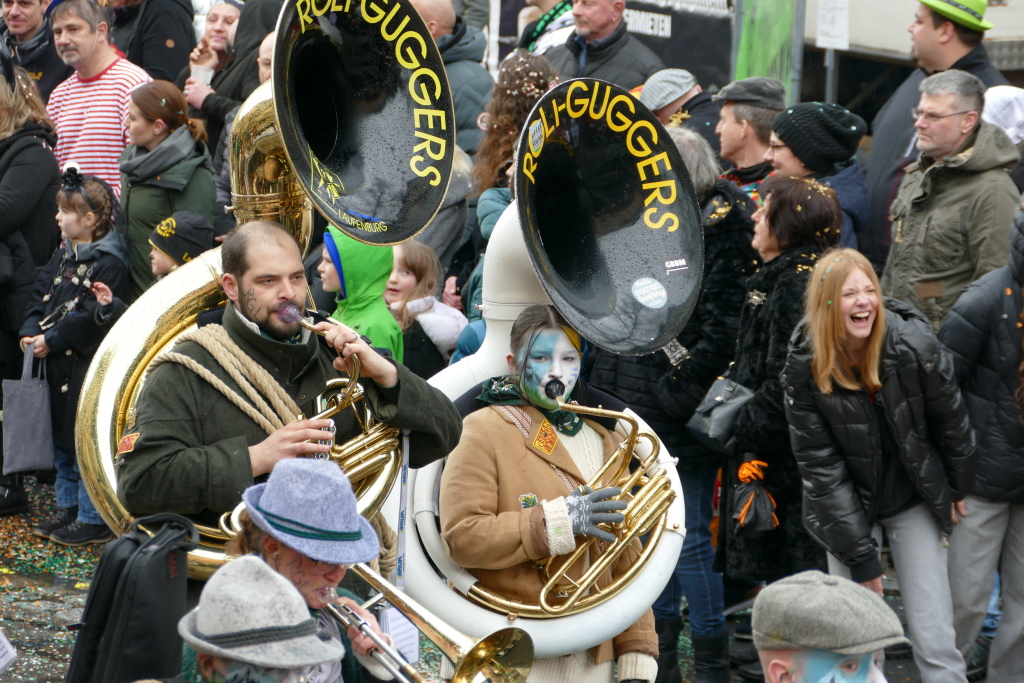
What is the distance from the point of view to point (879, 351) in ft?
14.8

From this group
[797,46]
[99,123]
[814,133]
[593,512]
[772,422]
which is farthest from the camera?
[99,123]

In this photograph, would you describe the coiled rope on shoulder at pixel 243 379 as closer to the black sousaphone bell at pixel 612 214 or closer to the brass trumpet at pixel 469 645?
the brass trumpet at pixel 469 645

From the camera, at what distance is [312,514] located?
8.75 ft

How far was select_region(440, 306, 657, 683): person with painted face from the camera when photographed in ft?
12.3

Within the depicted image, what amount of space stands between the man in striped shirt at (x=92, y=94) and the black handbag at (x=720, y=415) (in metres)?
4.16

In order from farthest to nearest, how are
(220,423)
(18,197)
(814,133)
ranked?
(18,197), (814,133), (220,423)

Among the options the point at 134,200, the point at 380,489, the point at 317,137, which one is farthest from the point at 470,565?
the point at 134,200

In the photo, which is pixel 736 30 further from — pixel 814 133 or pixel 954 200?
pixel 954 200

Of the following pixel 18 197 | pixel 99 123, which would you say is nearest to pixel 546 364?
pixel 18 197

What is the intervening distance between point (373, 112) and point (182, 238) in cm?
217

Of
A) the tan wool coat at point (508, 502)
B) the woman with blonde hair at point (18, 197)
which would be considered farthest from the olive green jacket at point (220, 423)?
the woman with blonde hair at point (18, 197)

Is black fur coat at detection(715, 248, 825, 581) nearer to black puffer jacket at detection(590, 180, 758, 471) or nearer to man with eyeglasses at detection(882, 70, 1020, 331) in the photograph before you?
black puffer jacket at detection(590, 180, 758, 471)

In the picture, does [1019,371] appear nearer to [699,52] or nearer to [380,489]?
[380,489]

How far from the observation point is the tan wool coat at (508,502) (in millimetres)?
3752
